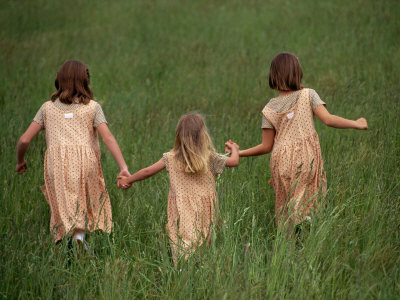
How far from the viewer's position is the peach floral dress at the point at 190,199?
346cm

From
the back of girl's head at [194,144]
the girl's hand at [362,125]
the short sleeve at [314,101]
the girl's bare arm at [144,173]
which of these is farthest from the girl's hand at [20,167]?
the girl's hand at [362,125]

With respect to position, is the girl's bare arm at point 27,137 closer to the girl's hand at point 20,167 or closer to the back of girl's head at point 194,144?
the girl's hand at point 20,167

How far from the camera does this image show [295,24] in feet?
32.4

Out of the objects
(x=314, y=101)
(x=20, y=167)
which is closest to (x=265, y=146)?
(x=314, y=101)

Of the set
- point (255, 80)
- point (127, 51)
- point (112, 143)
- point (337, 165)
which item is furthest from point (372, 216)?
point (127, 51)

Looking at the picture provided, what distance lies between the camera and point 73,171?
3734mm

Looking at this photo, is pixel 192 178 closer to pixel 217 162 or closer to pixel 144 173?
pixel 217 162

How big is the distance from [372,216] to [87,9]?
11177 mm

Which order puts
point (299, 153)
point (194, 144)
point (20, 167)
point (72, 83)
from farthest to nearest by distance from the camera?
point (20, 167), point (72, 83), point (299, 153), point (194, 144)

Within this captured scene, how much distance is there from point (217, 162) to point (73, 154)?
105 cm

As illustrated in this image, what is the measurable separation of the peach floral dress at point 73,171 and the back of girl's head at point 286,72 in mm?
1359

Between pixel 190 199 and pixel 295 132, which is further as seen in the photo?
pixel 295 132

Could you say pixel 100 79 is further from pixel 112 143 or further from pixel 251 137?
pixel 112 143

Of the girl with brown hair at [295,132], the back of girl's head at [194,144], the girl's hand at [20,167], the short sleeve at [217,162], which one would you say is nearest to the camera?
the back of girl's head at [194,144]
